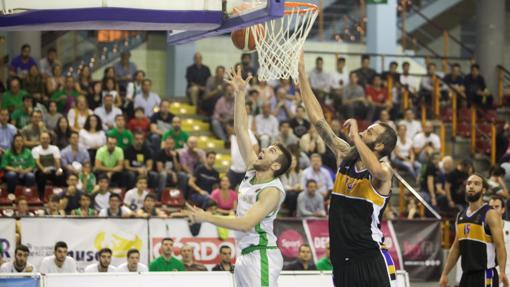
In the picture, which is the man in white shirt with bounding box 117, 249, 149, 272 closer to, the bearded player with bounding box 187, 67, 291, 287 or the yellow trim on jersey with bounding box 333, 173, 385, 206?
the bearded player with bounding box 187, 67, 291, 287

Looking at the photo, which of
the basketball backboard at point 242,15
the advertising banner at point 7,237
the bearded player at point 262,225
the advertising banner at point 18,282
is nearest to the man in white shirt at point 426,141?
the advertising banner at point 7,237

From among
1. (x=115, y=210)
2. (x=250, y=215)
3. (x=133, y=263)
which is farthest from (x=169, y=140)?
(x=250, y=215)

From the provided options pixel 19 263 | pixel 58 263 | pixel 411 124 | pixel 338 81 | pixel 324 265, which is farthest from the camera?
pixel 338 81

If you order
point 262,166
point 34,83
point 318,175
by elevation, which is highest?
point 34,83

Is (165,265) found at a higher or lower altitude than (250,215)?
lower

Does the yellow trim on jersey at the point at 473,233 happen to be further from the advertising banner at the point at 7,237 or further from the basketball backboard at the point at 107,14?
the advertising banner at the point at 7,237

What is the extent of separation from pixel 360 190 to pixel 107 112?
10.4 m

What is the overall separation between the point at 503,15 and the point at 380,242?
614 inches

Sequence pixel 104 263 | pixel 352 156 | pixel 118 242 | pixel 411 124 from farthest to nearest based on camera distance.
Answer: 1. pixel 411 124
2. pixel 118 242
3. pixel 104 263
4. pixel 352 156

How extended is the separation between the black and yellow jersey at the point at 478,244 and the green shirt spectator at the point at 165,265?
14.4 ft

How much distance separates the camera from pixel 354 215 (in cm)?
868

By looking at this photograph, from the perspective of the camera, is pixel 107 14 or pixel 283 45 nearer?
pixel 107 14

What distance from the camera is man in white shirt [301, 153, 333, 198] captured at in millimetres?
17234

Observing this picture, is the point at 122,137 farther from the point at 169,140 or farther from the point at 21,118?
the point at 21,118
